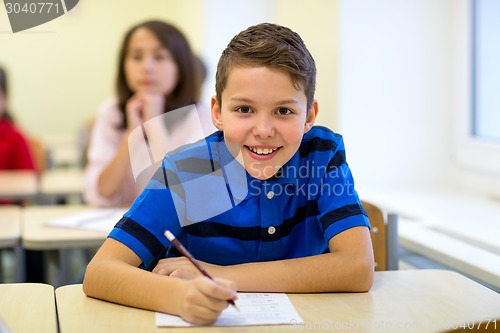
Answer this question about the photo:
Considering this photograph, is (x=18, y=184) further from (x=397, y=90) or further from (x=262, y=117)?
(x=262, y=117)

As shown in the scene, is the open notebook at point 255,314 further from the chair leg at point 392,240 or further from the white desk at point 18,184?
the white desk at point 18,184

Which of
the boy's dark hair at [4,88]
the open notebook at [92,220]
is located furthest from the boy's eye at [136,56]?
the boy's dark hair at [4,88]

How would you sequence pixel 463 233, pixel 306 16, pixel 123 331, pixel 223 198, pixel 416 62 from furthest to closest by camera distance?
pixel 416 62
pixel 306 16
pixel 463 233
pixel 223 198
pixel 123 331

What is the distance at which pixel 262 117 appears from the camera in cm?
138

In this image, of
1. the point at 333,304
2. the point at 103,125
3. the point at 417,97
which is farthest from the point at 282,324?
the point at 103,125

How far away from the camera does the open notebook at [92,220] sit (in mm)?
2184

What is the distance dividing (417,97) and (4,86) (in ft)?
7.44

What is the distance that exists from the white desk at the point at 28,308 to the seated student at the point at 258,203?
94 mm

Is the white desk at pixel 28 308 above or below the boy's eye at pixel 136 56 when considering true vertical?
below

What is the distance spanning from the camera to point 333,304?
1.27 m

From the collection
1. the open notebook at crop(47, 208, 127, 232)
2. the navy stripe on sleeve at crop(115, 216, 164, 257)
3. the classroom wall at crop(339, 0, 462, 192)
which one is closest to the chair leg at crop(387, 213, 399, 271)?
the navy stripe on sleeve at crop(115, 216, 164, 257)

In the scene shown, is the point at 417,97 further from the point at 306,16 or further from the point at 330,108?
the point at 306,16

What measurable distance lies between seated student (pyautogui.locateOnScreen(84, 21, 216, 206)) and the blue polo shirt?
1179 millimetres

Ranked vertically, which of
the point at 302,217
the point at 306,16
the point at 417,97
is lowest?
the point at 302,217
